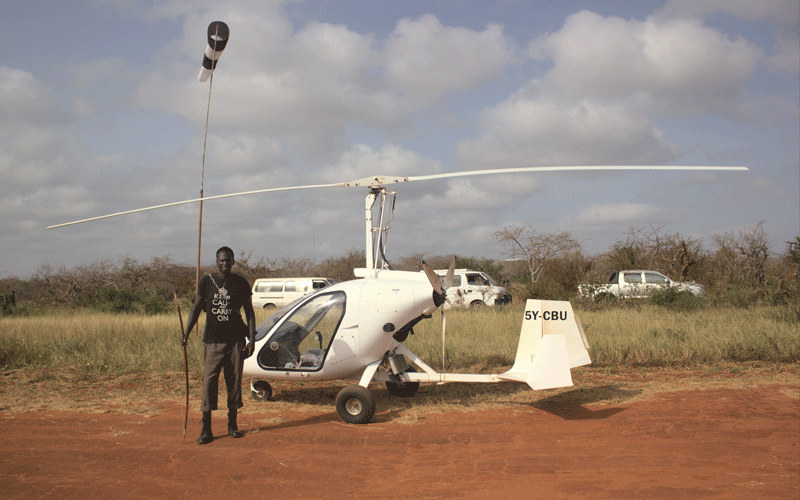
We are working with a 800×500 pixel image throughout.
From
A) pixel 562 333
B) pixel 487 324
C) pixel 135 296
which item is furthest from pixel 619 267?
pixel 135 296

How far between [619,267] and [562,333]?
2056cm

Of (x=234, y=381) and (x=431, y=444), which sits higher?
(x=234, y=381)

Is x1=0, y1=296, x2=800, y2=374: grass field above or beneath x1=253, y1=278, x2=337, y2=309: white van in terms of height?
beneath

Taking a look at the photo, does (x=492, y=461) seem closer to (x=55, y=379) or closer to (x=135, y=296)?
(x=55, y=379)

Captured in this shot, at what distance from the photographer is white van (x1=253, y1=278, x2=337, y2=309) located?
25.0 metres

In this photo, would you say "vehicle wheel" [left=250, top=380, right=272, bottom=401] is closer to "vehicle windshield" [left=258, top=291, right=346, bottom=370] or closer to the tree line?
"vehicle windshield" [left=258, top=291, right=346, bottom=370]

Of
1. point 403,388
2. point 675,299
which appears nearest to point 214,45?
point 403,388

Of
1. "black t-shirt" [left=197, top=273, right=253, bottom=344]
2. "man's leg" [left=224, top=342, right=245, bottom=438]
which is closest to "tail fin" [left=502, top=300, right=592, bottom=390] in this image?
"man's leg" [left=224, top=342, right=245, bottom=438]

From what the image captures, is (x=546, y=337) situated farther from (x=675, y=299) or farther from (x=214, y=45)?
(x=675, y=299)

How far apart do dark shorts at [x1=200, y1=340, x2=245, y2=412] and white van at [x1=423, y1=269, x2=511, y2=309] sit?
15.1m

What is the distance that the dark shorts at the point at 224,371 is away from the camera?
5.53 metres

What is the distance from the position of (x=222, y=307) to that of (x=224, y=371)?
2.34 ft

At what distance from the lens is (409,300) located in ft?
21.7

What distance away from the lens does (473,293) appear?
21016mm
